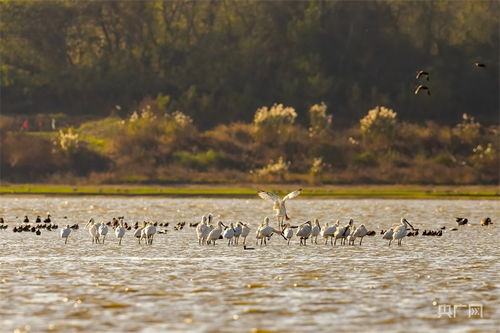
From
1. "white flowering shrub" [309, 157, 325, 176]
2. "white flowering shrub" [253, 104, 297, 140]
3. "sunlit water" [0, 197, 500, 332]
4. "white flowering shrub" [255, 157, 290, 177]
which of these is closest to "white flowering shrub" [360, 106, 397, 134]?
"white flowering shrub" [253, 104, 297, 140]

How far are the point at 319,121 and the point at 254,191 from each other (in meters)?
16.2

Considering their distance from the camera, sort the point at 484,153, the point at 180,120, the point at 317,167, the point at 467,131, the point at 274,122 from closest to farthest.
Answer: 1. the point at 317,167
2. the point at 484,153
3. the point at 274,122
4. the point at 467,131
5. the point at 180,120

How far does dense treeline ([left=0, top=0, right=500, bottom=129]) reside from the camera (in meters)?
110

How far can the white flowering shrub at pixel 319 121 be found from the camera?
99750mm

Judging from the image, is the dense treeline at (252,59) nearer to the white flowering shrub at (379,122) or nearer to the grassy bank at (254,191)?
the white flowering shrub at (379,122)

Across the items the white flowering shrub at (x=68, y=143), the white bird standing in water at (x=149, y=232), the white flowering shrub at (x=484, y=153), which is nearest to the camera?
the white bird standing in water at (x=149, y=232)

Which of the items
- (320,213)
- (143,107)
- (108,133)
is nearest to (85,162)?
(108,133)

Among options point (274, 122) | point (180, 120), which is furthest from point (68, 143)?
point (274, 122)

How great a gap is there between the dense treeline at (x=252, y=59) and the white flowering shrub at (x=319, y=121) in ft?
21.2

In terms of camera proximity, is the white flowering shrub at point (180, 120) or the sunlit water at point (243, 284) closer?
the sunlit water at point (243, 284)

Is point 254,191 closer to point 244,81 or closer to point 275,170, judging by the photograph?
point 275,170

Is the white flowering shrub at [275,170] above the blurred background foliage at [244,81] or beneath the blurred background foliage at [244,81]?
beneath

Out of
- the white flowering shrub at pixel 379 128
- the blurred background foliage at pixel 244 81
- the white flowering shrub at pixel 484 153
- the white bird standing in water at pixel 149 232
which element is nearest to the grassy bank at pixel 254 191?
the white flowering shrub at pixel 484 153

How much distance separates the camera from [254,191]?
86.1 metres
